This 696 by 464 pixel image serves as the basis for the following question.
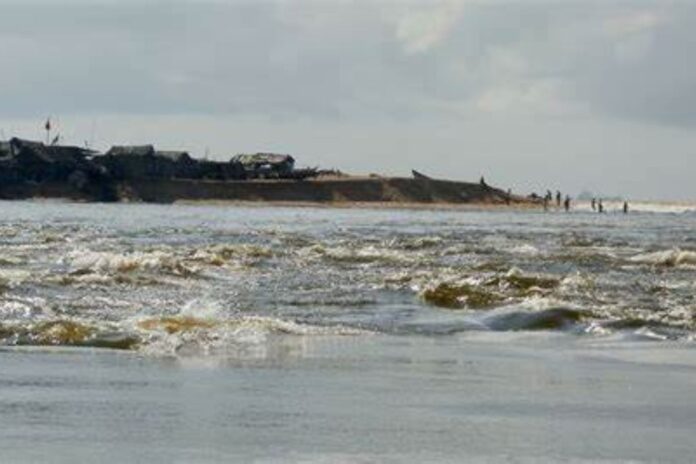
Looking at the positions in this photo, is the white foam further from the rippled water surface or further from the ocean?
the ocean

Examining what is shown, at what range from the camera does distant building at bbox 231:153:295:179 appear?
150 m

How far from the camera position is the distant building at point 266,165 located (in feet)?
493

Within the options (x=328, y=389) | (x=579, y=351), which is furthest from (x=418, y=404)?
(x=579, y=351)

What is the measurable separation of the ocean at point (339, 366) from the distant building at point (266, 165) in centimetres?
12175

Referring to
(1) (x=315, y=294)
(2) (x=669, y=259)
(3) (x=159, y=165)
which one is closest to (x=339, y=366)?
(1) (x=315, y=294)

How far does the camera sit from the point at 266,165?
15488cm

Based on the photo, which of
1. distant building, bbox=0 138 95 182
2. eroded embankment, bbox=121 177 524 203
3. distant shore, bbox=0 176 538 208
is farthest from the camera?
eroded embankment, bbox=121 177 524 203

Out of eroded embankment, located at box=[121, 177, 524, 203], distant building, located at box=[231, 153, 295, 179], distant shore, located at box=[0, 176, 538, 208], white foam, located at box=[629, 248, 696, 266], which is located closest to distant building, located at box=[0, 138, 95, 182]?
distant shore, located at box=[0, 176, 538, 208]

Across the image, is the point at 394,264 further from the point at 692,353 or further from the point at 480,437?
the point at 480,437

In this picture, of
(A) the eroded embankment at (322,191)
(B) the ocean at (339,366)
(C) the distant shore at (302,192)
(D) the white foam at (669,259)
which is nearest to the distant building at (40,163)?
(C) the distant shore at (302,192)

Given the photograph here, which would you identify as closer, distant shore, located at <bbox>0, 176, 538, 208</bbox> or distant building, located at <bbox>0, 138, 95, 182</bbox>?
distant building, located at <bbox>0, 138, 95, 182</bbox>

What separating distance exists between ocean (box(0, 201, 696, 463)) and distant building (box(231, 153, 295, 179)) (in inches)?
4793

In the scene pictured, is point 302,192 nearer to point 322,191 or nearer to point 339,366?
point 322,191

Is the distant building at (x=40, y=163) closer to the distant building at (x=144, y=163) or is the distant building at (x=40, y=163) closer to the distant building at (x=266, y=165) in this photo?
the distant building at (x=144, y=163)
